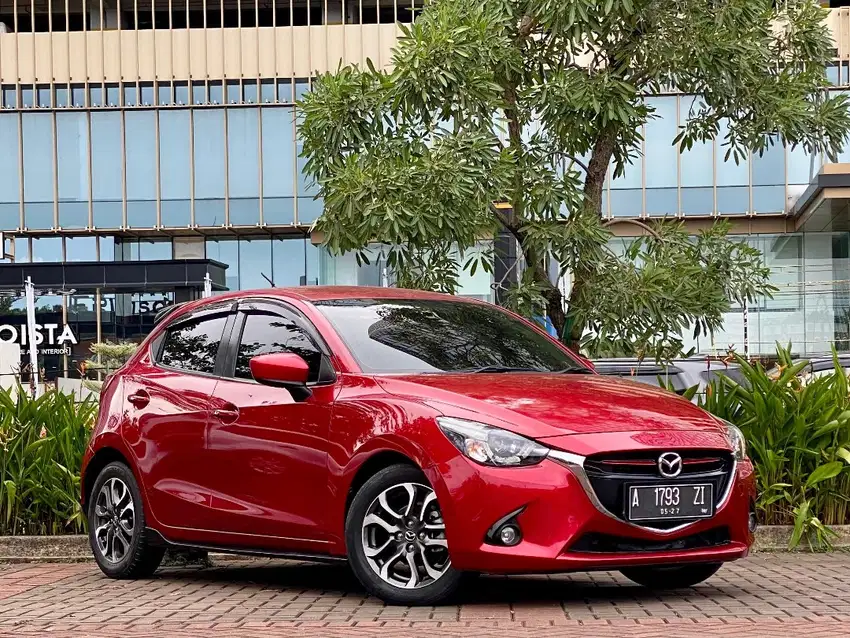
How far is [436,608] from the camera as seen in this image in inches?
268

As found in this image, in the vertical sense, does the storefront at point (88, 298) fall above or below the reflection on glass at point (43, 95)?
below

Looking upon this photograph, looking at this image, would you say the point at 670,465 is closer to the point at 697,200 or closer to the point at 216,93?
the point at 697,200

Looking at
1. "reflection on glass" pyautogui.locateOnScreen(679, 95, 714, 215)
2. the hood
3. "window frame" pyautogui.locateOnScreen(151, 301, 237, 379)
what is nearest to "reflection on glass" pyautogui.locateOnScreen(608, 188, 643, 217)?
"reflection on glass" pyautogui.locateOnScreen(679, 95, 714, 215)

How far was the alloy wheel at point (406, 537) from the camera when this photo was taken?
22.1ft

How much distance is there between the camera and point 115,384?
924 centimetres

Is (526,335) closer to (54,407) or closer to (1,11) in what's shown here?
(54,407)

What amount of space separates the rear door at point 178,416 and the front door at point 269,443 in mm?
148

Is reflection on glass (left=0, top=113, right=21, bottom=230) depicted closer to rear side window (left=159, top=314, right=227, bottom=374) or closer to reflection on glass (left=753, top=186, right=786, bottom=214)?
reflection on glass (left=753, top=186, right=786, bottom=214)

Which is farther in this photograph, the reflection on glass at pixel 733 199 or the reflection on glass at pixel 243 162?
the reflection on glass at pixel 243 162

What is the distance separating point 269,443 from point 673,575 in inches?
86.3

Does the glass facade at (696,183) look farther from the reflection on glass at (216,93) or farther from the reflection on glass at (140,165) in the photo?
the reflection on glass at (140,165)

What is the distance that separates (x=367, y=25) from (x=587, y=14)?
34.3 m

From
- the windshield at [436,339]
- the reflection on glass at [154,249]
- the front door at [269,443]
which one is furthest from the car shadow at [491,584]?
the reflection on glass at [154,249]

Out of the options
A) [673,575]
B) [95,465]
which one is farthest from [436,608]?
[95,465]
